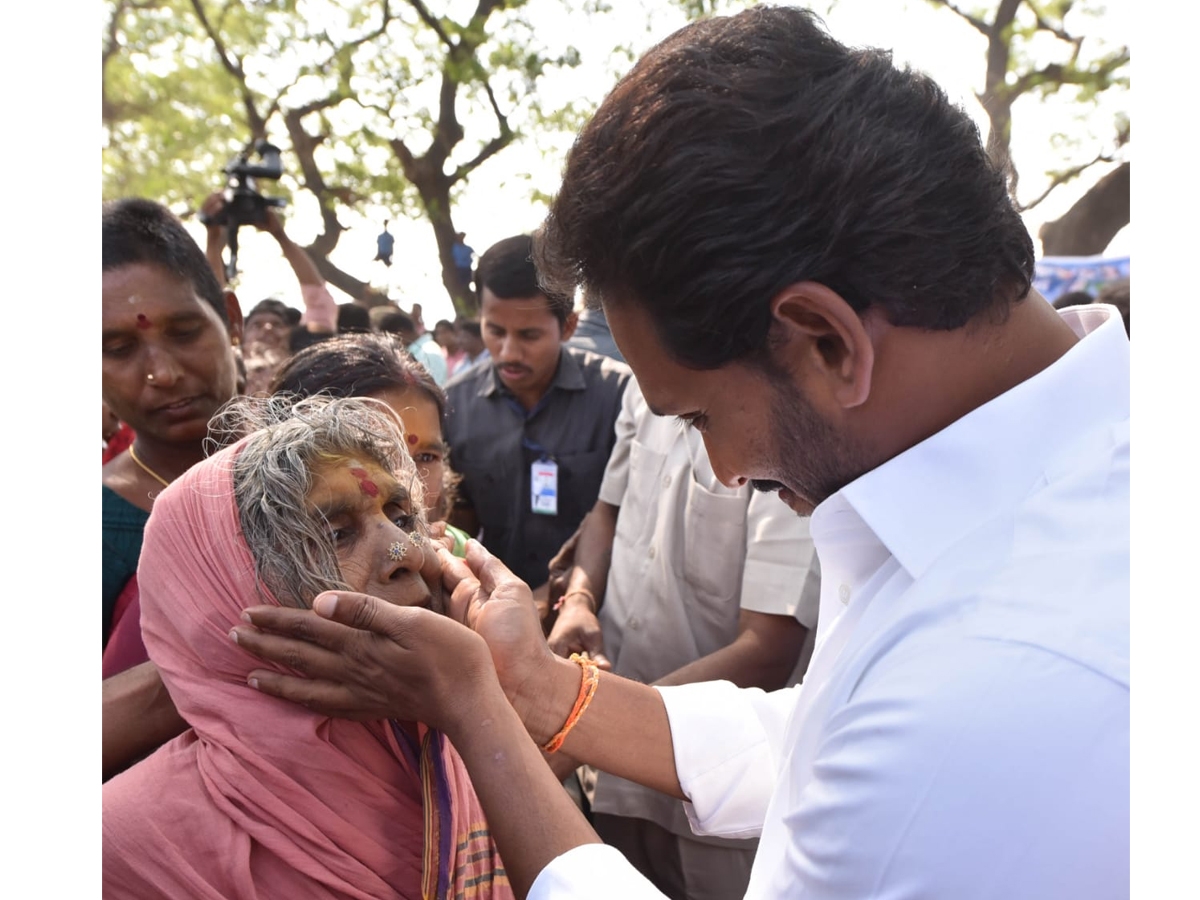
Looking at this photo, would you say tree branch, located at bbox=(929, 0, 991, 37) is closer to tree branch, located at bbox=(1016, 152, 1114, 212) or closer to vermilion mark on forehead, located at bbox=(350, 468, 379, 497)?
tree branch, located at bbox=(1016, 152, 1114, 212)

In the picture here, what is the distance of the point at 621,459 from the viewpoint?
3.90 metres

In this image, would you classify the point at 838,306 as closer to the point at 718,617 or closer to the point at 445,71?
the point at 718,617

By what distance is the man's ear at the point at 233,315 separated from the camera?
3.24 meters

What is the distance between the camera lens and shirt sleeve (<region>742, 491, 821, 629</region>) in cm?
297

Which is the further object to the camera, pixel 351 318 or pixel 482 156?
pixel 482 156

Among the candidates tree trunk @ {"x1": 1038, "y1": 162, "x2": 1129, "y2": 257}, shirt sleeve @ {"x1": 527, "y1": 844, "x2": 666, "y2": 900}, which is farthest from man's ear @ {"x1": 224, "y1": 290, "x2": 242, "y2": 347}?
tree trunk @ {"x1": 1038, "y1": 162, "x2": 1129, "y2": 257}

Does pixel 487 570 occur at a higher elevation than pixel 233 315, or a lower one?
lower

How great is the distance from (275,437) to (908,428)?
1.45m

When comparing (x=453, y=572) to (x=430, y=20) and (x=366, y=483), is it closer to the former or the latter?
(x=366, y=483)

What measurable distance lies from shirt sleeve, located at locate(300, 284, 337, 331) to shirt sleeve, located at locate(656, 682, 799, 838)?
12.3 feet

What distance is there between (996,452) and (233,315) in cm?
267

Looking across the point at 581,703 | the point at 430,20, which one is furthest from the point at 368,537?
the point at 430,20

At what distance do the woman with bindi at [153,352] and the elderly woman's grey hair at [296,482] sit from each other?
483 millimetres

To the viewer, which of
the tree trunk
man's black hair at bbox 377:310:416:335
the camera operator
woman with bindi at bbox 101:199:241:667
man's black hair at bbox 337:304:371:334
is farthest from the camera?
the tree trunk
